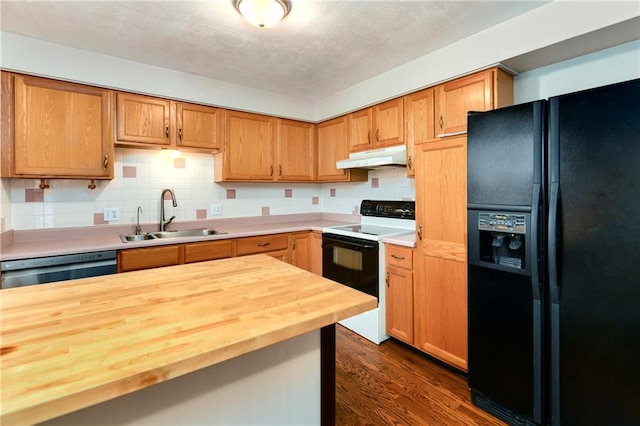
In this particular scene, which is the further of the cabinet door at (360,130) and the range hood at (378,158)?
the cabinet door at (360,130)

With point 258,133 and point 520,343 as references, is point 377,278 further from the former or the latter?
point 258,133

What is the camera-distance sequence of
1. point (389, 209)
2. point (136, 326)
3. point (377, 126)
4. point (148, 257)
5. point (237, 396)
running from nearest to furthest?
point (136, 326), point (237, 396), point (148, 257), point (377, 126), point (389, 209)

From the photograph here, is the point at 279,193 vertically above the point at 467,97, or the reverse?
the point at 467,97

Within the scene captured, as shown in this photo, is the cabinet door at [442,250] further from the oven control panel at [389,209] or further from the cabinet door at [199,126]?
the cabinet door at [199,126]

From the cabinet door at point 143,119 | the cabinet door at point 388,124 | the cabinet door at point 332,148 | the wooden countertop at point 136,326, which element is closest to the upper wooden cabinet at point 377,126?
the cabinet door at point 388,124

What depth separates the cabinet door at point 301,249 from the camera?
3215mm

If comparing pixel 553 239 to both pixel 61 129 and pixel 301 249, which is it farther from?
pixel 61 129

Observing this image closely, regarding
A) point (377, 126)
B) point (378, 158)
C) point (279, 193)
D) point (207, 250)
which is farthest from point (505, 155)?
point (279, 193)

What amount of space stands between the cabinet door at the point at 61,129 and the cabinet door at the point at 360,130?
2169mm

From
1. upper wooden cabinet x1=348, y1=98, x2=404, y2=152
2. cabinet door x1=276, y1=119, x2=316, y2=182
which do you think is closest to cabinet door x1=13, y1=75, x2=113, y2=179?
cabinet door x1=276, y1=119, x2=316, y2=182

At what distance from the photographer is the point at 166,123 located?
274 centimetres

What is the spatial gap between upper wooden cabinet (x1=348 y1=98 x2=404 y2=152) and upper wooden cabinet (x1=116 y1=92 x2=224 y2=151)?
1.35m

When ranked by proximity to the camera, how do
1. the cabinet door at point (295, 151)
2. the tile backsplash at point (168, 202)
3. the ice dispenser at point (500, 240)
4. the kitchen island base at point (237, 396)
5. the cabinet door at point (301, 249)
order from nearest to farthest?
the kitchen island base at point (237, 396), the ice dispenser at point (500, 240), the tile backsplash at point (168, 202), the cabinet door at point (301, 249), the cabinet door at point (295, 151)

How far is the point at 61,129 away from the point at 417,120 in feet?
9.09
